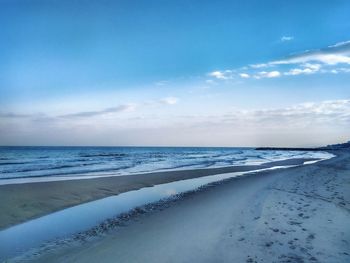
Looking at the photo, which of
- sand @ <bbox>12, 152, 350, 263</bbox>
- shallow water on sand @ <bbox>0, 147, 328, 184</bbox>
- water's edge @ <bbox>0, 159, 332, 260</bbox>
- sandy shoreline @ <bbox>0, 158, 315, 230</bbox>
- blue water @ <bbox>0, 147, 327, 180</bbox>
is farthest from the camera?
blue water @ <bbox>0, 147, 327, 180</bbox>

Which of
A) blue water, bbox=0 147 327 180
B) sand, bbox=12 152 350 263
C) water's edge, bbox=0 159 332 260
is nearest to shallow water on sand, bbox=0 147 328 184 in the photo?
blue water, bbox=0 147 327 180

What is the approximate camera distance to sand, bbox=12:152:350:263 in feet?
21.8

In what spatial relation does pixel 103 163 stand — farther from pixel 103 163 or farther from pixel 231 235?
pixel 231 235

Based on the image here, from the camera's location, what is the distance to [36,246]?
24.8 ft

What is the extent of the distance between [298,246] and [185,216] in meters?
4.21

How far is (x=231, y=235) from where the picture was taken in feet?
26.2

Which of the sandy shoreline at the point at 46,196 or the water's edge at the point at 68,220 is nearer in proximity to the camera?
the water's edge at the point at 68,220

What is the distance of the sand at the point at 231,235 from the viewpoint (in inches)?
261

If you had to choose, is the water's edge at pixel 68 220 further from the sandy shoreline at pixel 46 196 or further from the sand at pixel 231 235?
the sand at pixel 231 235

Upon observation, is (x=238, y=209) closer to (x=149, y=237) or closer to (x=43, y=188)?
(x=149, y=237)

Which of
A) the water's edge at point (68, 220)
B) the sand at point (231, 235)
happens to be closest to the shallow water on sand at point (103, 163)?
the water's edge at point (68, 220)

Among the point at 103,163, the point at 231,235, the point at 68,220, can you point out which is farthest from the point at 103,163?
the point at 231,235

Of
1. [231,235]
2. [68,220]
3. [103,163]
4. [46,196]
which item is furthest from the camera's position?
[103,163]

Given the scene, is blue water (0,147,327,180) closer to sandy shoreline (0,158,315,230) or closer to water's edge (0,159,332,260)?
sandy shoreline (0,158,315,230)
